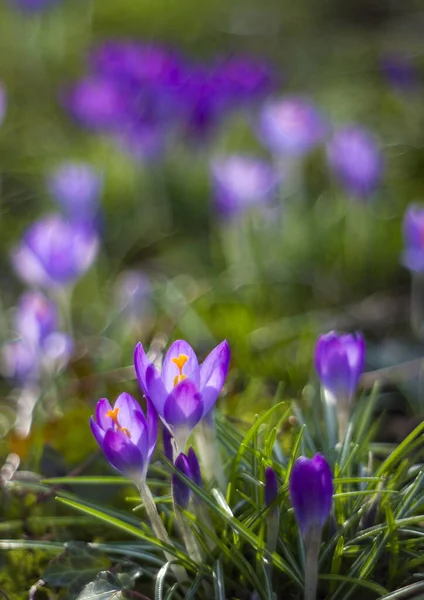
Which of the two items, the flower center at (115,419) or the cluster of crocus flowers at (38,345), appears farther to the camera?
the cluster of crocus flowers at (38,345)

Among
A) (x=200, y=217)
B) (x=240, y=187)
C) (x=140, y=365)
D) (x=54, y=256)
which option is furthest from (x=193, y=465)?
(x=200, y=217)

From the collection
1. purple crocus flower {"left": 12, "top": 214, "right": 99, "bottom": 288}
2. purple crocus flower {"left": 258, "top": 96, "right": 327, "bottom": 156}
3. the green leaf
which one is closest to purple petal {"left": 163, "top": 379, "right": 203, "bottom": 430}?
the green leaf

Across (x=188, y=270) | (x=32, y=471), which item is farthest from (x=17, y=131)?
(x=32, y=471)

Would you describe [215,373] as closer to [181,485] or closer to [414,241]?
[181,485]

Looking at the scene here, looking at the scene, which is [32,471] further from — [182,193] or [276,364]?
[182,193]

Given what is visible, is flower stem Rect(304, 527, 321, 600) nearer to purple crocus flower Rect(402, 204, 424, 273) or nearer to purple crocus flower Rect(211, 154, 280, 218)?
purple crocus flower Rect(402, 204, 424, 273)

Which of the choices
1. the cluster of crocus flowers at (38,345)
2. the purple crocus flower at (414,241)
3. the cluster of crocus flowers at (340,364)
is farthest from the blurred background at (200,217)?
the cluster of crocus flowers at (340,364)

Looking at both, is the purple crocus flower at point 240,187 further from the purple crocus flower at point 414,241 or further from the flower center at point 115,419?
the flower center at point 115,419
